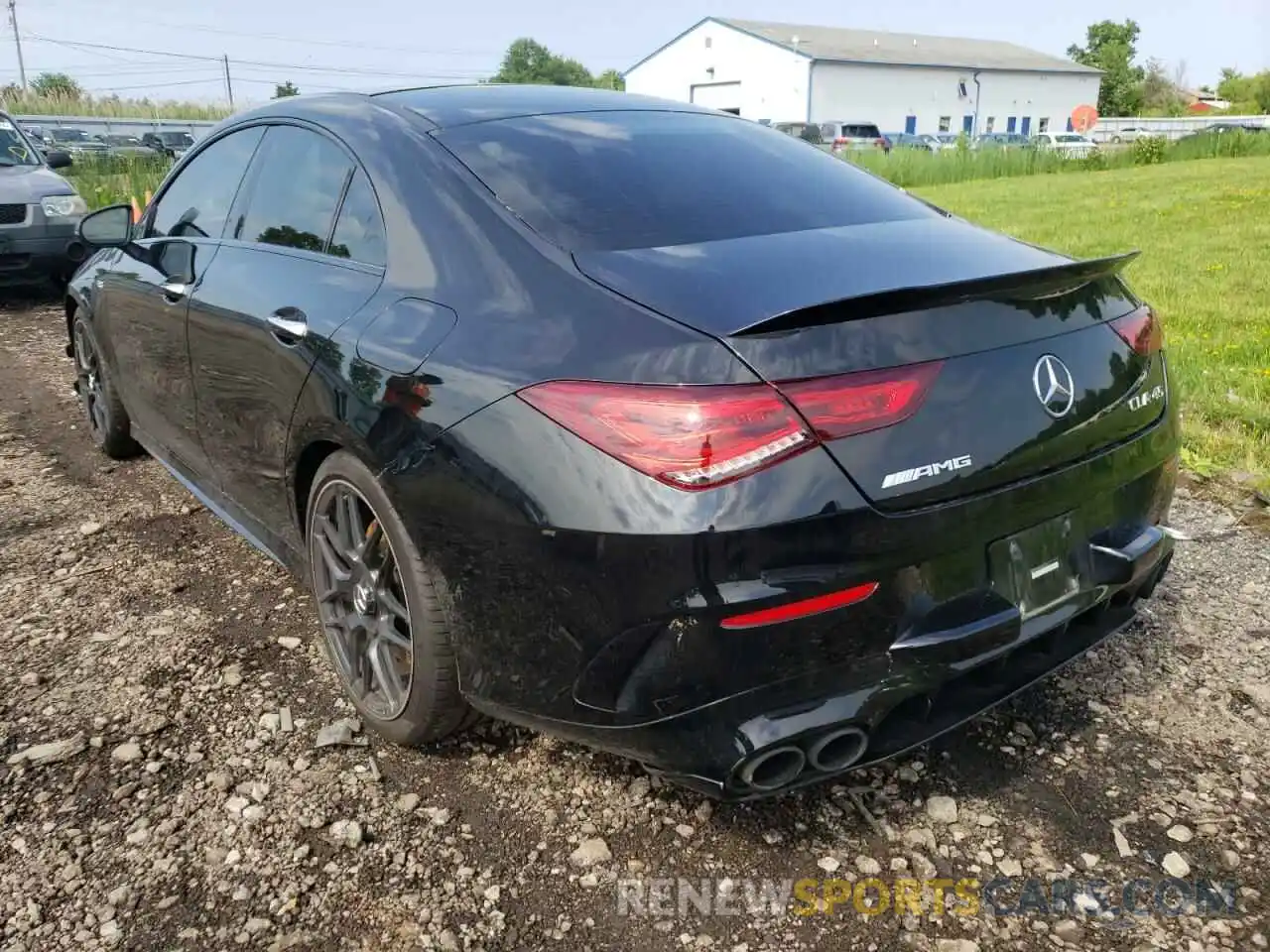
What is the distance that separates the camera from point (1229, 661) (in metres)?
2.93

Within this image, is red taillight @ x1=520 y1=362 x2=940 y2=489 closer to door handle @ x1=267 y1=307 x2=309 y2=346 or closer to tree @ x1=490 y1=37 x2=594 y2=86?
door handle @ x1=267 y1=307 x2=309 y2=346

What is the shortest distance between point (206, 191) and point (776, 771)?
2.90 m

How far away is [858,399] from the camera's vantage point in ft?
5.94

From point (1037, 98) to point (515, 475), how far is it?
7557cm

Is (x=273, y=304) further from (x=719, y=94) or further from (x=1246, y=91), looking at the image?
(x=1246, y=91)

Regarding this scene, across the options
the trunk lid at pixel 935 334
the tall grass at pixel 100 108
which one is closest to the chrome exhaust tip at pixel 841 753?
the trunk lid at pixel 935 334

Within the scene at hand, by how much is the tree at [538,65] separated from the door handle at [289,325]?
342ft

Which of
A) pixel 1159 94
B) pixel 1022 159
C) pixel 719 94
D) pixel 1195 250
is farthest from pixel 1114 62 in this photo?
pixel 1195 250

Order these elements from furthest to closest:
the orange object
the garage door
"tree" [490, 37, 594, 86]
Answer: "tree" [490, 37, 594, 86] → the garage door → the orange object

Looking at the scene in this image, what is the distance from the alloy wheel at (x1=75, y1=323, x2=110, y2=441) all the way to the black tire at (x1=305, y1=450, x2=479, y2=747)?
2.64m

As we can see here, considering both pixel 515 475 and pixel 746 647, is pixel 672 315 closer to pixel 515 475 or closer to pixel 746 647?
pixel 515 475

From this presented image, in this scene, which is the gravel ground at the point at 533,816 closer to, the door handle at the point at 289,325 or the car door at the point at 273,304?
the car door at the point at 273,304

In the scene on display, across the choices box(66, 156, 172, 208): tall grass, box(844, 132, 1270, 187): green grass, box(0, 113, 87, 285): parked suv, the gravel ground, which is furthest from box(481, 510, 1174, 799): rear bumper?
box(844, 132, 1270, 187): green grass

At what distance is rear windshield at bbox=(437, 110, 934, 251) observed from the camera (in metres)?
2.32
